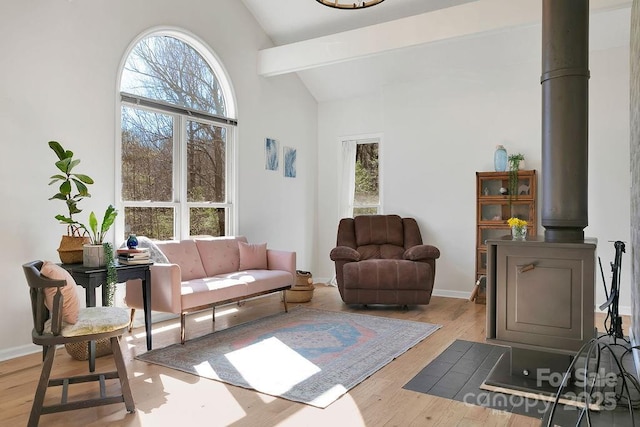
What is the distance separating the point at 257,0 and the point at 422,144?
2702mm

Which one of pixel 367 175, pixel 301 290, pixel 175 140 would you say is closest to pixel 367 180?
pixel 367 175

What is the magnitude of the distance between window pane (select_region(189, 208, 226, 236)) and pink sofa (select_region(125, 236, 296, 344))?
0.74 feet

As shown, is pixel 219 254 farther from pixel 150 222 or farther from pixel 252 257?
pixel 150 222

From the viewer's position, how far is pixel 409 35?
4.68 meters

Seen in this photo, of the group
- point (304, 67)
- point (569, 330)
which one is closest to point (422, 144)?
point (304, 67)

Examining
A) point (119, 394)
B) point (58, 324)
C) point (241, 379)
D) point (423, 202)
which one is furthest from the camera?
point (423, 202)

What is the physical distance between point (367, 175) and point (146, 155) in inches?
126

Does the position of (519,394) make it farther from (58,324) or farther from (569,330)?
(58,324)

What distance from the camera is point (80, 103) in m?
3.79

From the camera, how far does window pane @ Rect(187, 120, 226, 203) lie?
4.89m

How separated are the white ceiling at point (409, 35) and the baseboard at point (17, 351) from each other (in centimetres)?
389

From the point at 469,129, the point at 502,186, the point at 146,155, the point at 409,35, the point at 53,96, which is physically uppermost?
the point at 409,35

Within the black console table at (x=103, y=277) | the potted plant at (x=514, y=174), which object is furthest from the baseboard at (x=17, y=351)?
the potted plant at (x=514, y=174)

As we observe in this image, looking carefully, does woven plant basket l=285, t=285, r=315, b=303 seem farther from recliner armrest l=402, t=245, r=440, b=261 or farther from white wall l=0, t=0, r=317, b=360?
white wall l=0, t=0, r=317, b=360
